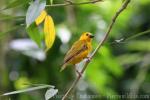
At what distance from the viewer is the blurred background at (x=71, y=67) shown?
363cm

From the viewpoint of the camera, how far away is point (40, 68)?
376 centimetres

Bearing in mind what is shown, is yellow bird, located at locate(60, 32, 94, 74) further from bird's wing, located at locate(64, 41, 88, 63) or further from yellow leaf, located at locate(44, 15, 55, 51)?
yellow leaf, located at locate(44, 15, 55, 51)

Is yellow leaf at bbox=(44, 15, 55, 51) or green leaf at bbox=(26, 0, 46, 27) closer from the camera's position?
green leaf at bbox=(26, 0, 46, 27)

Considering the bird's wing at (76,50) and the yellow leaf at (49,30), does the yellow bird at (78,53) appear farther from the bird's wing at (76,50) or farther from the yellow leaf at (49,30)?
the yellow leaf at (49,30)

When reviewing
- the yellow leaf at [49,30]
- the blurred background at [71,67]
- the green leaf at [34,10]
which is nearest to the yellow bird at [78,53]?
the yellow leaf at [49,30]

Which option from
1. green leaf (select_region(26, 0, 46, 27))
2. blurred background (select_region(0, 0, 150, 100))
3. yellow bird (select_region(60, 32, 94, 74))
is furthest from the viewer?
blurred background (select_region(0, 0, 150, 100))

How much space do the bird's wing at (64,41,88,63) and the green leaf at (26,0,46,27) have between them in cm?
68

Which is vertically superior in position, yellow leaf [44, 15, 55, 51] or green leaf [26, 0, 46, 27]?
green leaf [26, 0, 46, 27]

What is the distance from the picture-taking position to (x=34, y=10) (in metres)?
1.27

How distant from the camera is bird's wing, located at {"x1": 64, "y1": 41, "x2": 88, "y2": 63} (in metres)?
1.99

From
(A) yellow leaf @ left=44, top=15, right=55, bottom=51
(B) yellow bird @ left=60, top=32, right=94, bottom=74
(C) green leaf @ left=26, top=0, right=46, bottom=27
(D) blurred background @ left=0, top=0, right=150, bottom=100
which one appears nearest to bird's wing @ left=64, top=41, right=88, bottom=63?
(B) yellow bird @ left=60, top=32, right=94, bottom=74

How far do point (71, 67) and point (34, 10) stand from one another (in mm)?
2468

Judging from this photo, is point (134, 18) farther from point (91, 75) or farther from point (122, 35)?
point (91, 75)

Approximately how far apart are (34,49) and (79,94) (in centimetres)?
48
